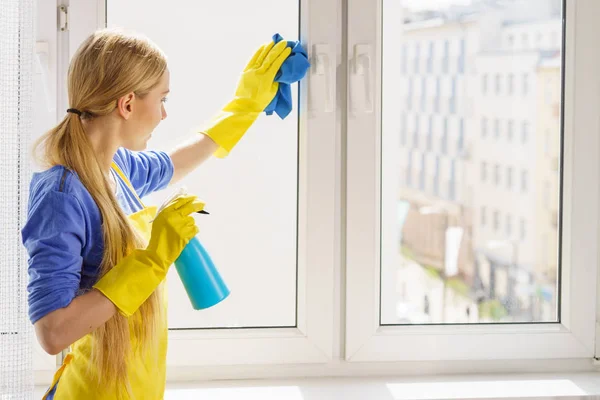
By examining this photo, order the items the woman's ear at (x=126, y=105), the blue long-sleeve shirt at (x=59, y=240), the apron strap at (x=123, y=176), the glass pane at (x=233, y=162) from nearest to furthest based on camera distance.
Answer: the blue long-sleeve shirt at (x=59, y=240), the woman's ear at (x=126, y=105), the apron strap at (x=123, y=176), the glass pane at (x=233, y=162)

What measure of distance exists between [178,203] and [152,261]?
0.11 meters

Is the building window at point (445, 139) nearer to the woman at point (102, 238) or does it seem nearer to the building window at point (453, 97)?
the building window at point (453, 97)

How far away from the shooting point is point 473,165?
1.72 meters

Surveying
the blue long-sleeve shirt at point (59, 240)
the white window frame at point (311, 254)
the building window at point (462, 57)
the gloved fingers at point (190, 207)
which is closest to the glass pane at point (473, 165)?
the building window at point (462, 57)

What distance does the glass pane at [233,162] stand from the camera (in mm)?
1629

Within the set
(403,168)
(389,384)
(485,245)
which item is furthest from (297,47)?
(389,384)

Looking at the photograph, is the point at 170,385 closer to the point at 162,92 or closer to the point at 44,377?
the point at 44,377

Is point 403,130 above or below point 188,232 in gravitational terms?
above

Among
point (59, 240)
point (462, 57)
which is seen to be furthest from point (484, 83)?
point (59, 240)

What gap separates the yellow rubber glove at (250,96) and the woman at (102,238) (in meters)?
0.26

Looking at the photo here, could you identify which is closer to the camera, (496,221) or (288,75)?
(288,75)

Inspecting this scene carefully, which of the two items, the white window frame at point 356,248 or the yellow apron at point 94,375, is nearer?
the yellow apron at point 94,375

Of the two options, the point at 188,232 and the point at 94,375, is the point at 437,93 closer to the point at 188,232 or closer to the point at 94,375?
the point at 188,232

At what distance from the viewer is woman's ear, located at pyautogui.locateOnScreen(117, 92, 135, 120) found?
123 centimetres
